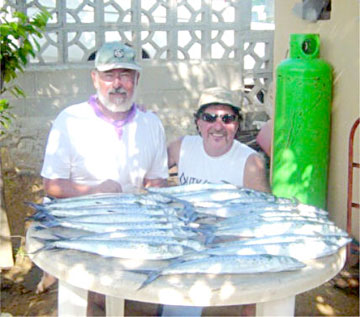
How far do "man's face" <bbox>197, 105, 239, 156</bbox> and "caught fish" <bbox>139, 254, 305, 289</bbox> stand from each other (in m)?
1.62

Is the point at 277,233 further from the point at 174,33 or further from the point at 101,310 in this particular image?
Answer: the point at 174,33

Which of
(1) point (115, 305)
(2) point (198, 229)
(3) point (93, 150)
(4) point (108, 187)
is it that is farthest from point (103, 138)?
(1) point (115, 305)

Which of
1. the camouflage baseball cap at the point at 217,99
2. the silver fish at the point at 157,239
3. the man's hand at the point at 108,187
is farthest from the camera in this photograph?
the camouflage baseball cap at the point at 217,99

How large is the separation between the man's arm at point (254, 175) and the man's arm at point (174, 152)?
1.87ft

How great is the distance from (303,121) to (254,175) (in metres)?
1.31

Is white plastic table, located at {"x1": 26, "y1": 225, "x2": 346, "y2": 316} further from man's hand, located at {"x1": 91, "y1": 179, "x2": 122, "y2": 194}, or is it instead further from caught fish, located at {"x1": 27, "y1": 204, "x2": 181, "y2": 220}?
man's hand, located at {"x1": 91, "y1": 179, "x2": 122, "y2": 194}

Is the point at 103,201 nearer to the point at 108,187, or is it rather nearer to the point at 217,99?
the point at 108,187

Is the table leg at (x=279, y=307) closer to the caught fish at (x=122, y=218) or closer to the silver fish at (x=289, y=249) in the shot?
the silver fish at (x=289, y=249)

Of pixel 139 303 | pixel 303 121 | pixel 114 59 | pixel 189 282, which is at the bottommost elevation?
pixel 139 303

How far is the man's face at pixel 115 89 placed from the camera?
4.16 metres

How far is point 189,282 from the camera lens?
2.46 m

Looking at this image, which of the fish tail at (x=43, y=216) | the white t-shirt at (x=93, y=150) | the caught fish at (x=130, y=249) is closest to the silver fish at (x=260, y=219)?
the caught fish at (x=130, y=249)

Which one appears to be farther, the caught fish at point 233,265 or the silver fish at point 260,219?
the silver fish at point 260,219

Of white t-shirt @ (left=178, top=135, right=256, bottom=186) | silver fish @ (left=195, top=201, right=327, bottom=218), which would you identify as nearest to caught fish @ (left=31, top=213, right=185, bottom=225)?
silver fish @ (left=195, top=201, right=327, bottom=218)
